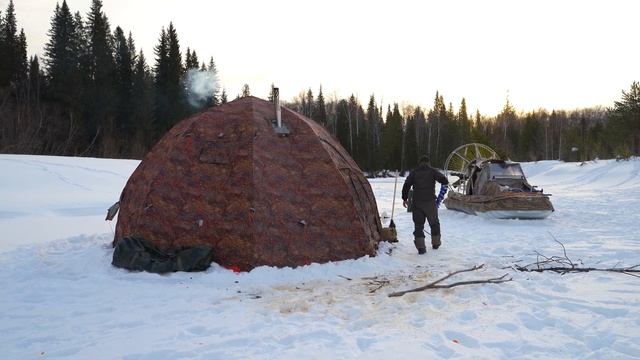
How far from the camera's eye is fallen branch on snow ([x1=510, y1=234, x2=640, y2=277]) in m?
6.00

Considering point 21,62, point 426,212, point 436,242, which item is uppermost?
point 21,62

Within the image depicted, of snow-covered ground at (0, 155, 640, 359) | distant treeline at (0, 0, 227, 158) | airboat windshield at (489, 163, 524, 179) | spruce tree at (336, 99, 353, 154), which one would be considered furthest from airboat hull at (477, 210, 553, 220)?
spruce tree at (336, 99, 353, 154)

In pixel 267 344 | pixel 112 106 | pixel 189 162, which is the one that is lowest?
pixel 267 344

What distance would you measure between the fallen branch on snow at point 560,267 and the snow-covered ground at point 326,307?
18 cm

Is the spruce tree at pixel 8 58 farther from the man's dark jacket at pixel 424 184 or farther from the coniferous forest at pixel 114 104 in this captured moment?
the man's dark jacket at pixel 424 184

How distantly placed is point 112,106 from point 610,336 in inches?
1639

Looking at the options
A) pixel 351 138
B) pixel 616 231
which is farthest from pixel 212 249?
pixel 351 138

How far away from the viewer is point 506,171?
13047 millimetres

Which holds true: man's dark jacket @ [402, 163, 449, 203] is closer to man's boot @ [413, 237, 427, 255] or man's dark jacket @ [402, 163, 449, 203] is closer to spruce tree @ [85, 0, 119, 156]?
man's boot @ [413, 237, 427, 255]

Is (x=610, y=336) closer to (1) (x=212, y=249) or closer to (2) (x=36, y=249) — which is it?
(1) (x=212, y=249)

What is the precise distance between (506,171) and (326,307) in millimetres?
9998

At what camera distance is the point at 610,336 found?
3846mm

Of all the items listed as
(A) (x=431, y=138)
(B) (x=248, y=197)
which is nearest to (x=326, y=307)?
(B) (x=248, y=197)

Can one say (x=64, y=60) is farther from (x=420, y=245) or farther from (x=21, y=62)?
(x=420, y=245)
